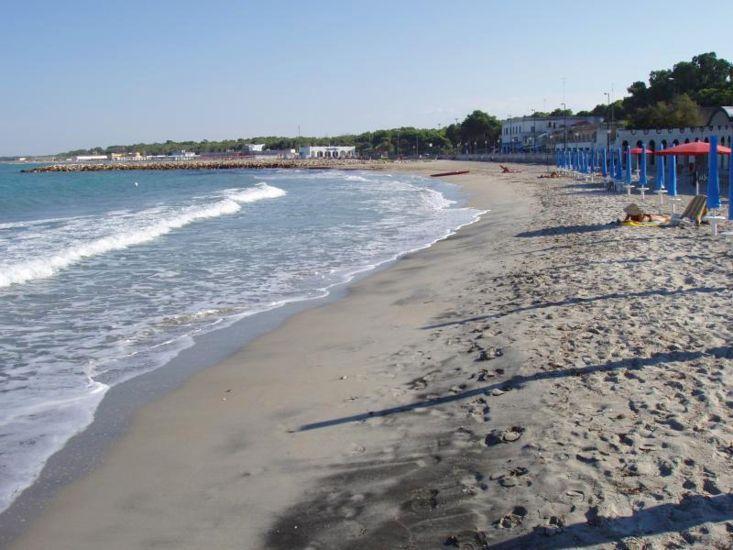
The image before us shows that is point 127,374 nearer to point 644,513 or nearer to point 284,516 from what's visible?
point 284,516

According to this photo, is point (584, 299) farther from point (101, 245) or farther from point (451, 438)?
point (101, 245)

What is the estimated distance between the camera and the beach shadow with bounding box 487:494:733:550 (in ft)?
12.5

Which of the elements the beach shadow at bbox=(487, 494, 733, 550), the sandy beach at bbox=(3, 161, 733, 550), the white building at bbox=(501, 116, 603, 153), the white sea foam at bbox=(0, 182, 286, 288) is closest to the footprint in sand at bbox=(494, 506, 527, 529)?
the sandy beach at bbox=(3, 161, 733, 550)

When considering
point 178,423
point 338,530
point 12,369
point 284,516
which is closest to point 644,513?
point 338,530

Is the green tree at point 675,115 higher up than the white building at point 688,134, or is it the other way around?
the green tree at point 675,115

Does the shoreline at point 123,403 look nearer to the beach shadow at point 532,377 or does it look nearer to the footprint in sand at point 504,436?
the beach shadow at point 532,377

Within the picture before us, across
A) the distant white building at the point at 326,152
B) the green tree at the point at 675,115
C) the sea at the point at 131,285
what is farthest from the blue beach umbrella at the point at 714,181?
the distant white building at the point at 326,152

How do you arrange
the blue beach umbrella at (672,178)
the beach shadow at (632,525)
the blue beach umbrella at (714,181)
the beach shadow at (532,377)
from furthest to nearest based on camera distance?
the blue beach umbrella at (672,178) < the blue beach umbrella at (714,181) < the beach shadow at (532,377) < the beach shadow at (632,525)

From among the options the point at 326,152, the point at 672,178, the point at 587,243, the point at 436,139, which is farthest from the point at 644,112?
the point at 326,152

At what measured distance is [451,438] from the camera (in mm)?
5383

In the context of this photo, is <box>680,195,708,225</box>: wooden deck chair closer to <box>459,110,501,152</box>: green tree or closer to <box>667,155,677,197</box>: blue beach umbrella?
<box>667,155,677,197</box>: blue beach umbrella

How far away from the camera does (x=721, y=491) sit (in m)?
4.14

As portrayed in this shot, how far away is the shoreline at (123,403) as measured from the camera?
4984 mm

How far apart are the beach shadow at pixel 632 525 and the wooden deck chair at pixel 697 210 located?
43.7 feet
